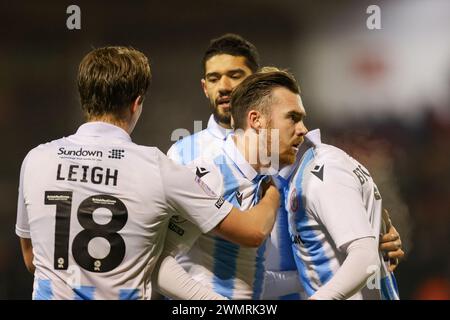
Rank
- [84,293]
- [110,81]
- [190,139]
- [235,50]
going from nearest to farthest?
[84,293]
[110,81]
[190,139]
[235,50]

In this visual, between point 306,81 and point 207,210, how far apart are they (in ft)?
10.8

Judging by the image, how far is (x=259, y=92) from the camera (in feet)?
10.0

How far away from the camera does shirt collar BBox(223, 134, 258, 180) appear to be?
2.88 metres

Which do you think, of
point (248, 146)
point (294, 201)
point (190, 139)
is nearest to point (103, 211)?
point (248, 146)

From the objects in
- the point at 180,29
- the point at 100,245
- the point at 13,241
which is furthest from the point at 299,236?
the point at 180,29

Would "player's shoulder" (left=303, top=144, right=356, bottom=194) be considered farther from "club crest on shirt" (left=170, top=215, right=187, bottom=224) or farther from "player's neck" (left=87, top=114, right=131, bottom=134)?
"player's neck" (left=87, top=114, right=131, bottom=134)

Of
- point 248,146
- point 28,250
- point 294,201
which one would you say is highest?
point 248,146

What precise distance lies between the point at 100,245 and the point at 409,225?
3.34 meters

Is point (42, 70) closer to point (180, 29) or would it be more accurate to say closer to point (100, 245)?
point (180, 29)

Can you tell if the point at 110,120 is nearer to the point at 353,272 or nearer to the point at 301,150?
the point at 301,150

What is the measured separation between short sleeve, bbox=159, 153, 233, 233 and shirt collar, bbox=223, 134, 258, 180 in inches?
12.5

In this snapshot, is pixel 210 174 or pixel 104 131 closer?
pixel 104 131

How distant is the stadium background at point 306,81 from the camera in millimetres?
5012

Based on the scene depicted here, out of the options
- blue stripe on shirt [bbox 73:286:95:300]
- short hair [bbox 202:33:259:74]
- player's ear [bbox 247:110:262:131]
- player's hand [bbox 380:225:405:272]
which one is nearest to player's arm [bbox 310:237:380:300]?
player's hand [bbox 380:225:405:272]
